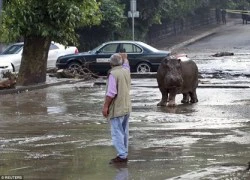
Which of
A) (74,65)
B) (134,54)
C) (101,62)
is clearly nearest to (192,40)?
(134,54)

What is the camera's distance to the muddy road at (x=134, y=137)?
9.61 metres

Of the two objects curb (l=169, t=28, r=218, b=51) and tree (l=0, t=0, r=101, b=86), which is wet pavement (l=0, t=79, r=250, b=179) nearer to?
tree (l=0, t=0, r=101, b=86)

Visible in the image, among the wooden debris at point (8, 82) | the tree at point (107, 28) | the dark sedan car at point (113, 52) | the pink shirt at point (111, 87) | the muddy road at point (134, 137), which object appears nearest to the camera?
the muddy road at point (134, 137)

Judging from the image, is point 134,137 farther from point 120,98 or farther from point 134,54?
point 134,54

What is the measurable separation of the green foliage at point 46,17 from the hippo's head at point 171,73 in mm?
5904

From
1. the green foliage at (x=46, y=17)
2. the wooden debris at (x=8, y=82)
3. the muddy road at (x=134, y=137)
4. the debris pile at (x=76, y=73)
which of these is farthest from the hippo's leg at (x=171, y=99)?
the debris pile at (x=76, y=73)

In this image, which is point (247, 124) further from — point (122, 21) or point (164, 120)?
point (122, 21)

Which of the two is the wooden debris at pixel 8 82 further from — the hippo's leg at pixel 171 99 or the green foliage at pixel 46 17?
the hippo's leg at pixel 171 99

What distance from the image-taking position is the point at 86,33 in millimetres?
45219

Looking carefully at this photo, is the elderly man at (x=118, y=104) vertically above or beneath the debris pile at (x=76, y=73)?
above

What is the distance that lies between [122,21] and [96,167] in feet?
114

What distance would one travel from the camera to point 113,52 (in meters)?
28.9

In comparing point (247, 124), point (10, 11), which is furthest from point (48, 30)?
point (247, 124)

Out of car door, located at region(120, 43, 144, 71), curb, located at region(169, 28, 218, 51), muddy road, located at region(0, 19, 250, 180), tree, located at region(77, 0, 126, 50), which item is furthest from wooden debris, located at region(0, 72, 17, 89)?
curb, located at region(169, 28, 218, 51)
